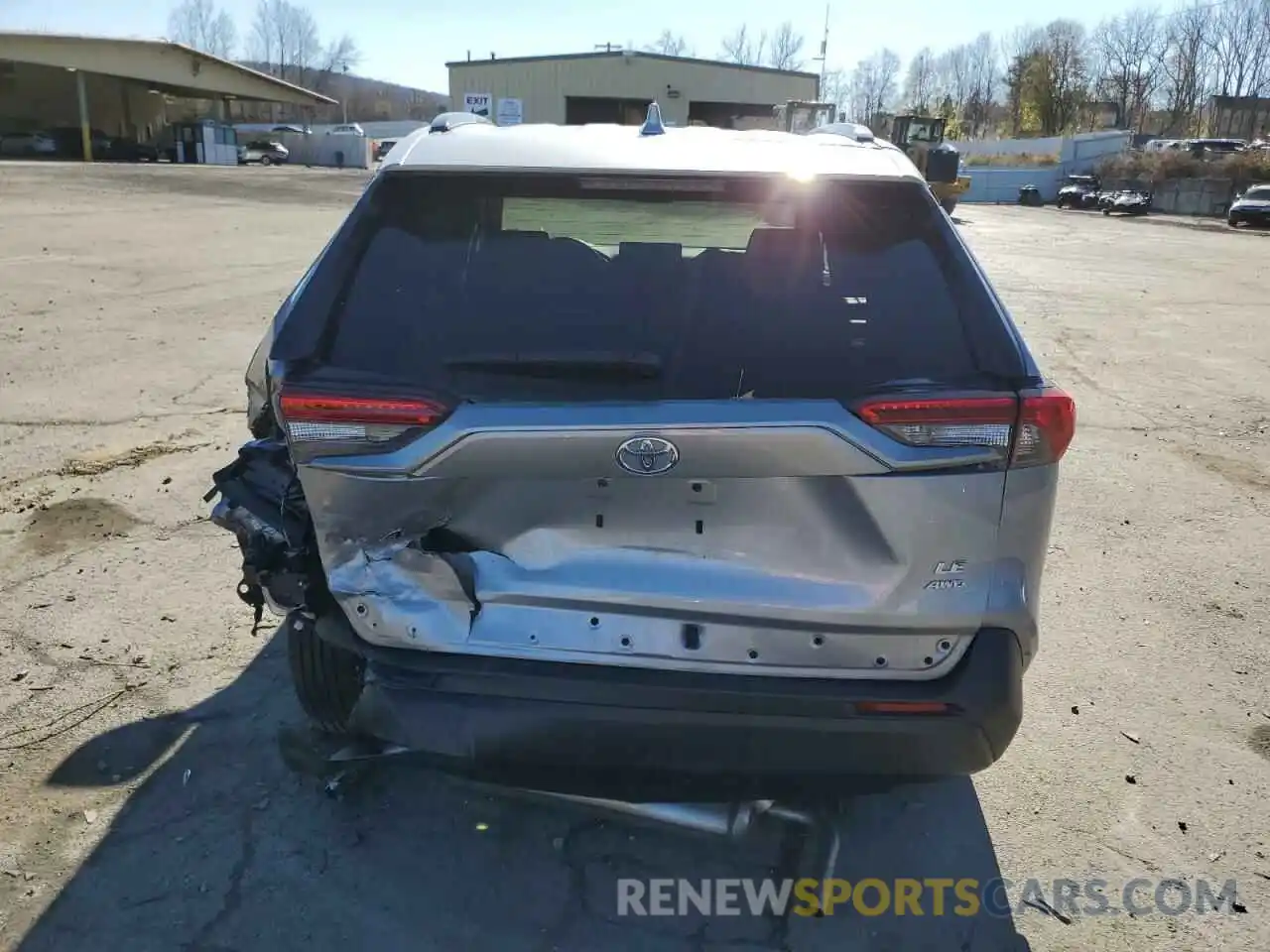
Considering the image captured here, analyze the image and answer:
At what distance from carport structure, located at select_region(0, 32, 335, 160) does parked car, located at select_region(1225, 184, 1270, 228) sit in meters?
46.2

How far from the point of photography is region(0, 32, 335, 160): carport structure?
43.2 meters

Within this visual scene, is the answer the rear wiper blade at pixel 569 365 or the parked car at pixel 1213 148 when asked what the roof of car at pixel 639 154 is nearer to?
the rear wiper blade at pixel 569 365

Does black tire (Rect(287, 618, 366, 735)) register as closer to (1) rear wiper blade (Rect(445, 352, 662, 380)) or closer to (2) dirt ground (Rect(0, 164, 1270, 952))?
(2) dirt ground (Rect(0, 164, 1270, 952))

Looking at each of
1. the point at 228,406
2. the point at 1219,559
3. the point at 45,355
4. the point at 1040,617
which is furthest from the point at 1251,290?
the point at 45,355

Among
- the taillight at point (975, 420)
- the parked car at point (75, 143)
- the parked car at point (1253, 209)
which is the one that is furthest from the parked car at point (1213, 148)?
the taillight at point (975, 420)

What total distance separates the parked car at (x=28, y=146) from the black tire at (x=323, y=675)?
54101 millimetres

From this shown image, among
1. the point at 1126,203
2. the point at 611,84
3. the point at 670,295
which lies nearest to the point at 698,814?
the point at 670,295

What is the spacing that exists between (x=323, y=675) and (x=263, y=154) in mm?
58610

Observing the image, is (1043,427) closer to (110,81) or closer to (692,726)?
(692,726)

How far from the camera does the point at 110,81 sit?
5562 centimetres

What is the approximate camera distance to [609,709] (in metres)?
2.18

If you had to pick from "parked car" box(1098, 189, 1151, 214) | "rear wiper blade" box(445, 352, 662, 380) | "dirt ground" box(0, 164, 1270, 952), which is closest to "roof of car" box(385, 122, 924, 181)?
"rear wiper blade" box(445, 352, 662, 380)

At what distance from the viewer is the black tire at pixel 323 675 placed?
2684 millimetres

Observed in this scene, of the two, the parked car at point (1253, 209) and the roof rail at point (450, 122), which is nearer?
the roof rail at point (450, 122)
